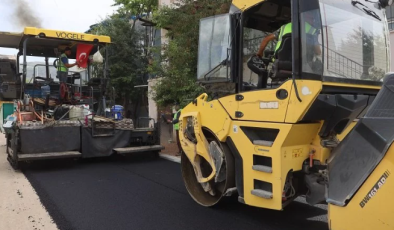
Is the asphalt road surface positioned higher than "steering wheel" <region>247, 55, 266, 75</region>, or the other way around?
"steering wheel" <region>247, 55, 266, 75</region>

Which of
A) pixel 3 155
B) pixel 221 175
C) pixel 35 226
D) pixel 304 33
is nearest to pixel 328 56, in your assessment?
pixel 304 33

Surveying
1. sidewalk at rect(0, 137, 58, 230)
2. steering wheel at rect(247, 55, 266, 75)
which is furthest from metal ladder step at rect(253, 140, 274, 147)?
sidewalk at rect(0, 137, 58, 230)

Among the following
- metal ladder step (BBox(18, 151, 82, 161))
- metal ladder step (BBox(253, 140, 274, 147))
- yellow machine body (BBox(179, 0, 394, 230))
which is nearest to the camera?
yellow machine body (BBox(179, 0, 394, 230))

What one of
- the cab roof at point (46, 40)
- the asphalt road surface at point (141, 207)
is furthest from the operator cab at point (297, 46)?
the cab roof at point (46, 40)

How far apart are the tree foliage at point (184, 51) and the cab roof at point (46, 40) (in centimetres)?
172

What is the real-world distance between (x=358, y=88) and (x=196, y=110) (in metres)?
1.93

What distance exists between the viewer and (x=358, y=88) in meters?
3.55

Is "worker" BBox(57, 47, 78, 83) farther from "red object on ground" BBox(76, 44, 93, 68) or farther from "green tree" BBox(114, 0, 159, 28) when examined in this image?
"green tree" BBox(114, 0, 159, 28)

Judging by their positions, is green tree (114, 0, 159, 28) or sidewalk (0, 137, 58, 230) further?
green tree (114, 0, 159, 28)

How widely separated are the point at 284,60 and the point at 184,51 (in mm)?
5381

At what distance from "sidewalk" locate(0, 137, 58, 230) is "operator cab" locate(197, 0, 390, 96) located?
8.61 ft

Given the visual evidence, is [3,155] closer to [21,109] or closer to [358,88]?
[21,109]

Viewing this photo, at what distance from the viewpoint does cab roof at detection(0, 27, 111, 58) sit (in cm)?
798

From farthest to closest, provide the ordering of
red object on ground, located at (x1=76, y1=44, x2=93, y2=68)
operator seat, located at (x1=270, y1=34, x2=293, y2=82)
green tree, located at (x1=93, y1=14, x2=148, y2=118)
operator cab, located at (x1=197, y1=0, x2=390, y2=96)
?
green tree, located at (x1=93, y1=14, x2=148, y2=118) → red object on ground, located at (x1=76, y1=44, x2=93, y2=68) → operator seat, located at (x1=270, y1=34, x2=293, y2=82) → operator cab, located at (x1=197, y1=0, x2=390, y2=96)
